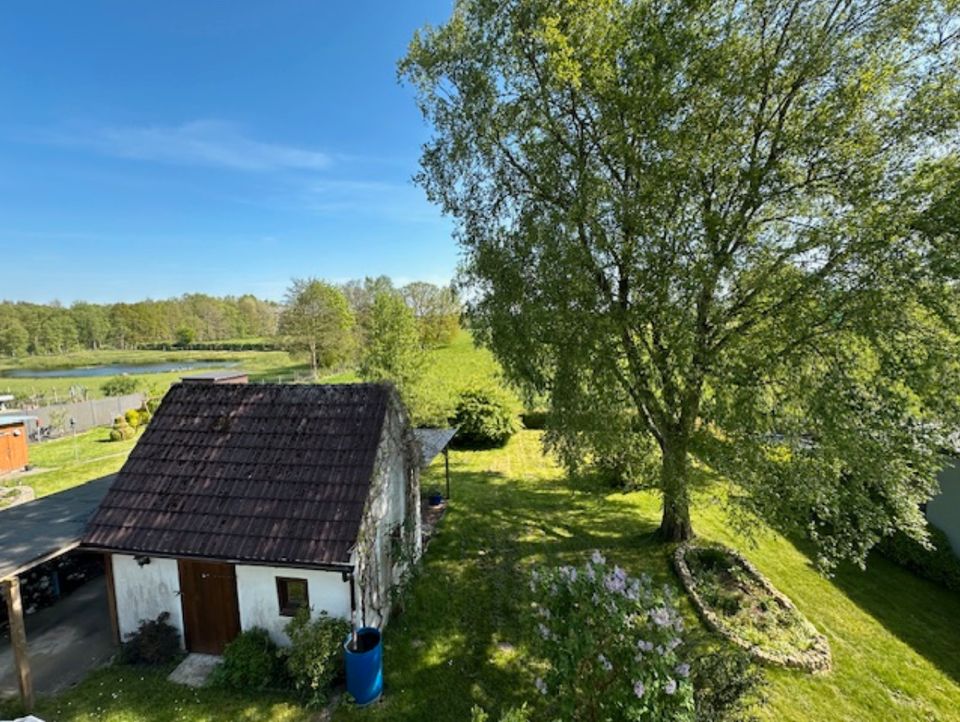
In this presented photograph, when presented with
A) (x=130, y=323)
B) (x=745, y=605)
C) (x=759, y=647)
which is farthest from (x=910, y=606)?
(x=130, y=323)

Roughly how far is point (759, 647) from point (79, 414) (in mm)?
36917

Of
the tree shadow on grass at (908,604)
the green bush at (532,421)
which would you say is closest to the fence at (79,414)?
the green bush at (532,421)

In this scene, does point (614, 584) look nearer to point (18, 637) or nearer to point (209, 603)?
point (209, 603)

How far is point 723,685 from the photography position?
548 centimetres

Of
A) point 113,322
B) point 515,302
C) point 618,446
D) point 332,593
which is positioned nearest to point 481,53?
point 515,302

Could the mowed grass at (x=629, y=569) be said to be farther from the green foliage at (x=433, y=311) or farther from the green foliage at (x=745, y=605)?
the green foliage at (x=433, y=311)

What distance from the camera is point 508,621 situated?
9.20m

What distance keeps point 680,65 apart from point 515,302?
5.29m

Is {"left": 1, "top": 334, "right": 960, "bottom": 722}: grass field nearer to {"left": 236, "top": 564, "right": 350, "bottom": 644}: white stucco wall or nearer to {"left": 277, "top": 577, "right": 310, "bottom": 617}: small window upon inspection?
{"left": 236, "top": 564, "right": 350, "bottom": 644}: white stucco wall

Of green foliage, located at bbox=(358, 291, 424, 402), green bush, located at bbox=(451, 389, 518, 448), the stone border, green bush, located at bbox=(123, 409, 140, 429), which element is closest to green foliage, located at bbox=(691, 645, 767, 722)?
the stone border

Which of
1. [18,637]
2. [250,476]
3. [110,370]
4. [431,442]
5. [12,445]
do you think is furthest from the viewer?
[110,370]

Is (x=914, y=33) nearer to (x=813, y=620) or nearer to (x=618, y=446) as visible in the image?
(x=618, y=446)

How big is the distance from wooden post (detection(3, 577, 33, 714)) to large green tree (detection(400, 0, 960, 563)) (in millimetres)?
9189

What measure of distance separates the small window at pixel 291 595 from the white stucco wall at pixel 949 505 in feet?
48.6
